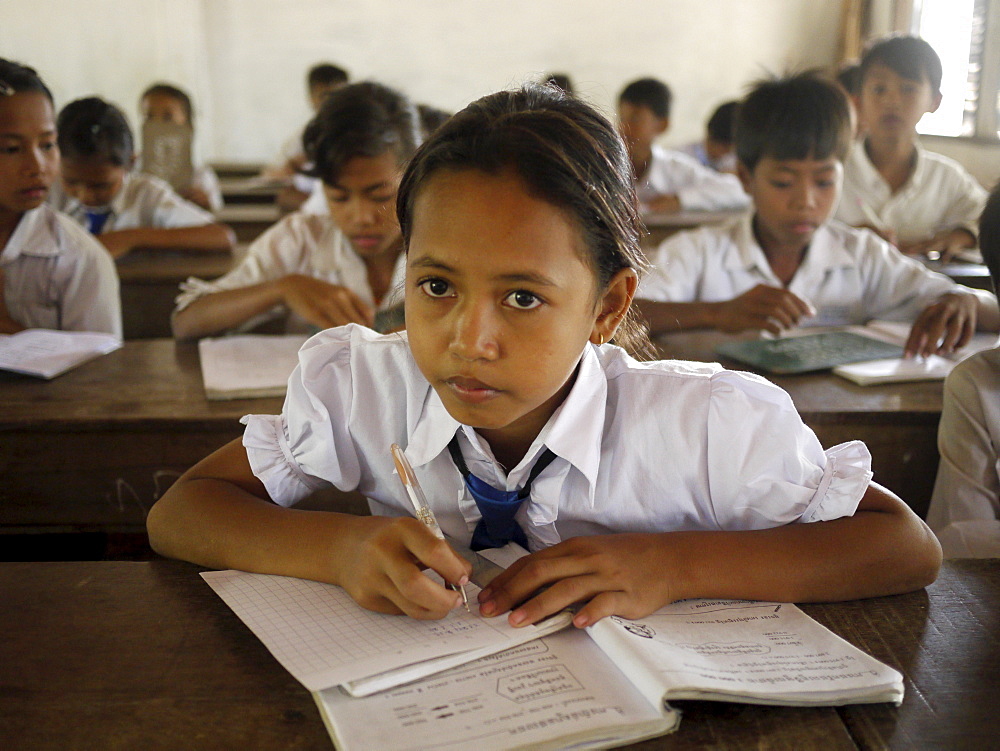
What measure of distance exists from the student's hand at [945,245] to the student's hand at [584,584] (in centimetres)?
264

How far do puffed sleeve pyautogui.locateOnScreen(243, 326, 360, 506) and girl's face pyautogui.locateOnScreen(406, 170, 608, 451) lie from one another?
181 millimetres

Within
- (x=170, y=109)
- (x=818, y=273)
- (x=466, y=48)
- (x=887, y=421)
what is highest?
(x=466, y=48)

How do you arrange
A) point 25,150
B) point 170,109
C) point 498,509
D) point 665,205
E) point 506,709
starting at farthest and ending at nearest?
point 170,109, point 665,205, point 25,150, point 498,509, point 506,709

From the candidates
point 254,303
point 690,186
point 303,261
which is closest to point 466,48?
point 690,186

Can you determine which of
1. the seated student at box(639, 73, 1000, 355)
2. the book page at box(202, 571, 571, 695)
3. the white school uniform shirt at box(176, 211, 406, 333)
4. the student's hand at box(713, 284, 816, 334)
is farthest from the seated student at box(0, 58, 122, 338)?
the book page at box(202, 571, 571, 695)

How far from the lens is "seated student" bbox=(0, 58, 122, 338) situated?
6.82 feet

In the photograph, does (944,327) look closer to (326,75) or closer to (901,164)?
(901,164)

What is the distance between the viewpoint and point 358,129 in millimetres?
1987

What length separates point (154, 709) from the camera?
655mm

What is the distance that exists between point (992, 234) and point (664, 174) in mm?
3716

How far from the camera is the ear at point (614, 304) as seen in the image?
3.07 feet

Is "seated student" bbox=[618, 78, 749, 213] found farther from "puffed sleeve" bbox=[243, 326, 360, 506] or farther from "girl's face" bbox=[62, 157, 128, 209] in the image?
"puffed sleeve" bbox=[243, 326, 360, 506]

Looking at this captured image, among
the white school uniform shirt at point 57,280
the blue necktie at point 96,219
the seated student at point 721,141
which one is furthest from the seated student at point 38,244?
the seated student at point 721,141

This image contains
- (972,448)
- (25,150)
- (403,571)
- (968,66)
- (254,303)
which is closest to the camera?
(403,571)
